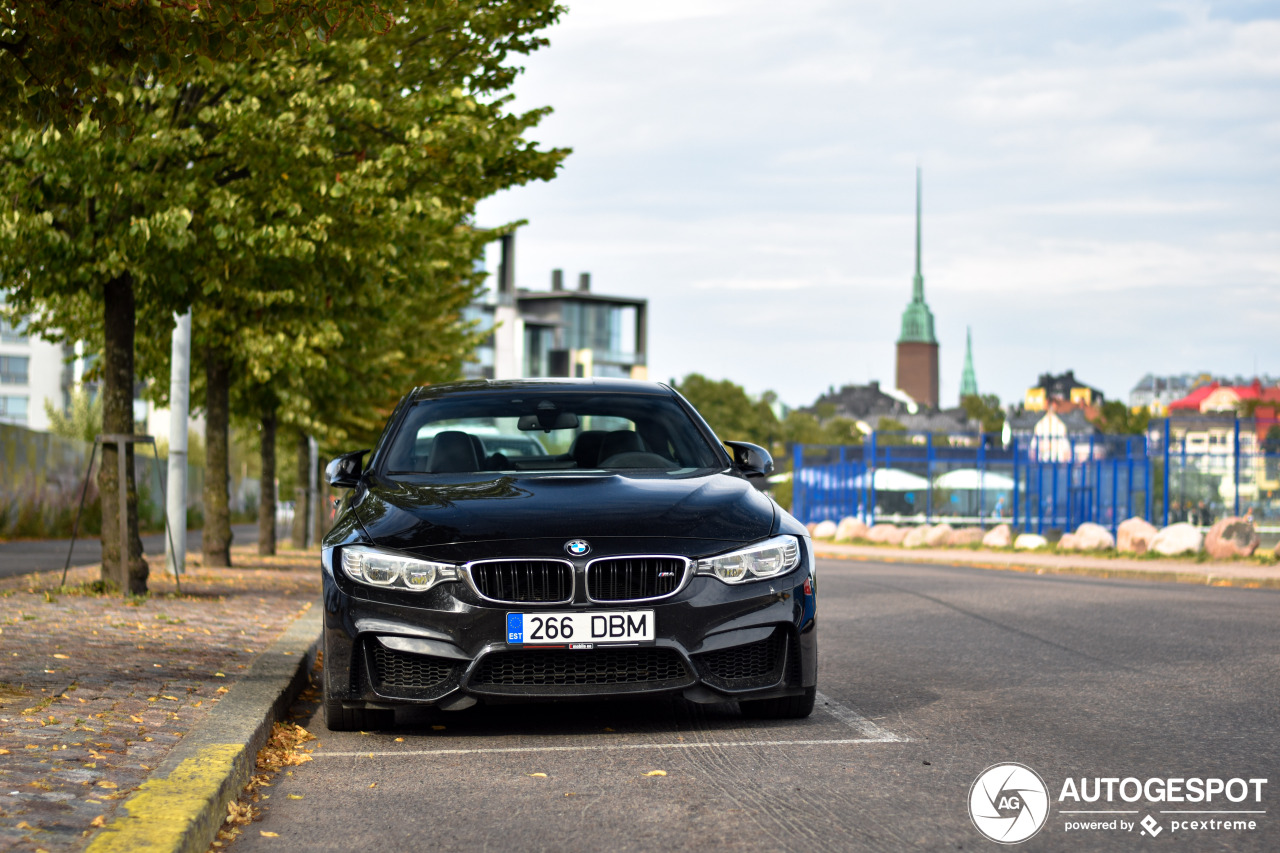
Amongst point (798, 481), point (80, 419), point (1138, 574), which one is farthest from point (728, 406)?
point (1138, 574)

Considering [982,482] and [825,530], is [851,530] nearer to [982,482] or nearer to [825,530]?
[825,530]

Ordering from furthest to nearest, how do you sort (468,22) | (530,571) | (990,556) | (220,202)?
(990,556) → (468,22) → (220,202) → (530,571)

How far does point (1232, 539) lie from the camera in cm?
2345


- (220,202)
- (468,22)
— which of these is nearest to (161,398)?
(468,22)

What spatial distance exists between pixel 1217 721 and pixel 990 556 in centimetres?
2143

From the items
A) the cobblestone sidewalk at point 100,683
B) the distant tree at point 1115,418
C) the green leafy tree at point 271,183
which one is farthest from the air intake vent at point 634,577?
the distant tree at point 1115,418

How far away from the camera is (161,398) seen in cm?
2138

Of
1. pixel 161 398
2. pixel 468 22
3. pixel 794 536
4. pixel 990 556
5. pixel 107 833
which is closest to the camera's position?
pixel 107 833

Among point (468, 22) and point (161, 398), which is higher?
point (468, 22)

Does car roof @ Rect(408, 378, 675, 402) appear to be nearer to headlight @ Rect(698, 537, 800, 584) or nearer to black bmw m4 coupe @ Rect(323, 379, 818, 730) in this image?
black bmw m4 coupe @ Rect(323, 379, 818, 730)

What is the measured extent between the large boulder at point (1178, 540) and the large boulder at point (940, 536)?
6949 mm

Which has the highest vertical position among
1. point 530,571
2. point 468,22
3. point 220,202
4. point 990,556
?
point 468,22

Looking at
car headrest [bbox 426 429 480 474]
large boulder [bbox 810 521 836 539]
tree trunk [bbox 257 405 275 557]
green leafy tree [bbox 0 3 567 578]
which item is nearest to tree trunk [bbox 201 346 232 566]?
green leafy tree [bbox 0 3 567 578]

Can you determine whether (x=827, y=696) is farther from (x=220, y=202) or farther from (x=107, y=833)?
(x=220, y=202)
